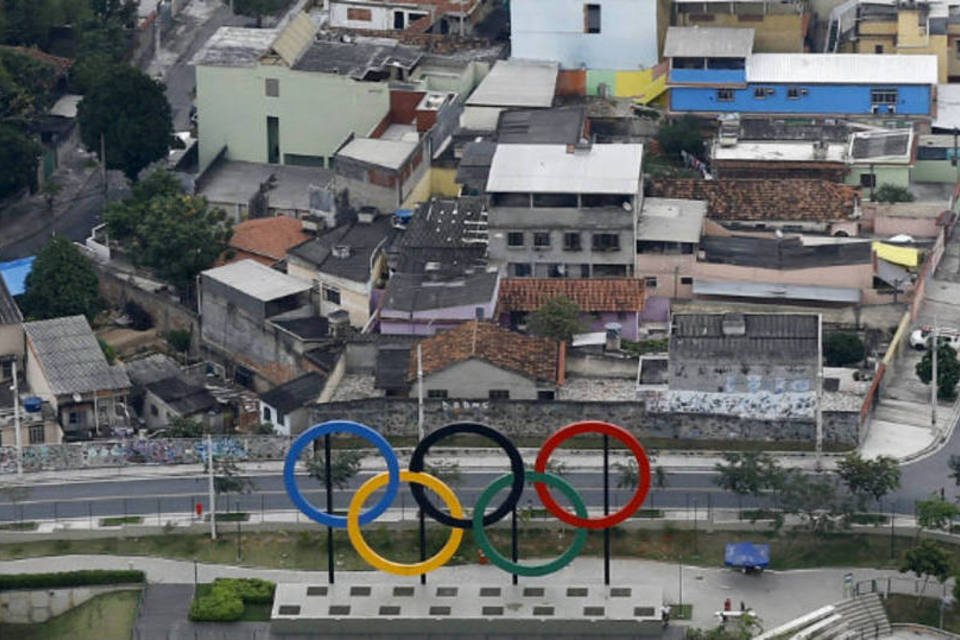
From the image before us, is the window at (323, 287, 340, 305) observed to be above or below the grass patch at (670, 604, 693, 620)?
above

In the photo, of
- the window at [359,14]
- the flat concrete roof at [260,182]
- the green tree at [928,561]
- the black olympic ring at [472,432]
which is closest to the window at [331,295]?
the flat concrete roof at [260,182]

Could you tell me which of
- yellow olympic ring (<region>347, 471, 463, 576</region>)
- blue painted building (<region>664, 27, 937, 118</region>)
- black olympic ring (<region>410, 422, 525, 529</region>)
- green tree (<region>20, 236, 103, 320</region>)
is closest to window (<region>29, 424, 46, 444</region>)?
green tree (<region>20, 236, 103, 320</region>)

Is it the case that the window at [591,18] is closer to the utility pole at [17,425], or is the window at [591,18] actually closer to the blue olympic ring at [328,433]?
the utility pole at [17,425]

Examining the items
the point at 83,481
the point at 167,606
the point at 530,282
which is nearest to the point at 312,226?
the point at 530,282

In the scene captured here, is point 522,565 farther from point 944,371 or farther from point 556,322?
point 944,371

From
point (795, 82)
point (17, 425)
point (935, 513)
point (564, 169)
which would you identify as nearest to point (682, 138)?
point (795, 82)

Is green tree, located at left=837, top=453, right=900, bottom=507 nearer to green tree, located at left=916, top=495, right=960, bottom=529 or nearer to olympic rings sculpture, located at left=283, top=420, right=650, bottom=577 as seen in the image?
green tree, located at left=916, top=495, right=960, bottom=529
